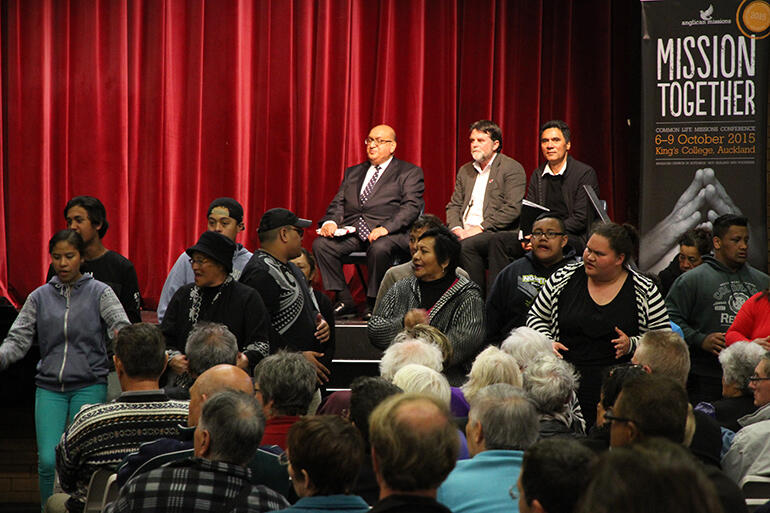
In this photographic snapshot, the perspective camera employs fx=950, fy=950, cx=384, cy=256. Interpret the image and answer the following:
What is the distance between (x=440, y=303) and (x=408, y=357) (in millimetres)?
1048

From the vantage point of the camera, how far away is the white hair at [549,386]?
9.89 feet

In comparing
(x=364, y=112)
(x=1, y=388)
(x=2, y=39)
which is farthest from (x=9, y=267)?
(x=364, y=112)

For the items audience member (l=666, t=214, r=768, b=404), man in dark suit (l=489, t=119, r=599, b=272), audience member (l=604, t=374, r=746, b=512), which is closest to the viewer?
audience member (l=604, t=374, r=746, b=512)

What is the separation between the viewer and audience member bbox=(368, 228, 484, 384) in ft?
14.2

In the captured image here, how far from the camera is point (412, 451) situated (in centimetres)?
197

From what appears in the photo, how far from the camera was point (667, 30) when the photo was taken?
665 cm

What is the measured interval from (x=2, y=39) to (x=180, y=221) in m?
2.09

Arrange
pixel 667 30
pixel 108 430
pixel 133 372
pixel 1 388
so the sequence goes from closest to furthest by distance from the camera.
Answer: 1. pixel 108 430
2. pixel 133 372
3. pixel 1 388
4. pixel 667 30

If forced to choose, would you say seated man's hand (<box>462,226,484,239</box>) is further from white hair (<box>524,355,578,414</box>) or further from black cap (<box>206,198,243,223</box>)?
white hair (<box>524,355,578,414</box>)

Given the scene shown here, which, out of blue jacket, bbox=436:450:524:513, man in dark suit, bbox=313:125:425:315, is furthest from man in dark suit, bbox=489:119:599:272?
blue jacket, bbox=436:450:524:513

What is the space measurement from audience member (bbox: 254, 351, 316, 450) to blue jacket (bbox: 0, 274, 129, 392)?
5.58ft

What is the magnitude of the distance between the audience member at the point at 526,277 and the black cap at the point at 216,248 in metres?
1.39

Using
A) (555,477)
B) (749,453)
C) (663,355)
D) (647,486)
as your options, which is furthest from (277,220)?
Answer: (647,486)

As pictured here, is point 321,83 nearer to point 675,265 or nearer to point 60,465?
point 675,265
